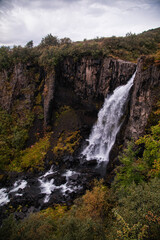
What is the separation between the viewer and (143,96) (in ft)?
53.4

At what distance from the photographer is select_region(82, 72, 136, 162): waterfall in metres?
21.5

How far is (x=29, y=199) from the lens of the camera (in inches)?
712

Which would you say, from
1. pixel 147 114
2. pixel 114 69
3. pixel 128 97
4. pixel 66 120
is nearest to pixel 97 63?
pixel 114 69

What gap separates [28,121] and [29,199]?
641 inches

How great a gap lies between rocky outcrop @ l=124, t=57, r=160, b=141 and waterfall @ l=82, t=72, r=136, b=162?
11.9 feet

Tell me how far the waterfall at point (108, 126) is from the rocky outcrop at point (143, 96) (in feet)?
11.9

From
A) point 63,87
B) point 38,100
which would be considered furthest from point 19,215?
point 63,87

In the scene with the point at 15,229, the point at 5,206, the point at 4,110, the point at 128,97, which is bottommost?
the point at 5,206

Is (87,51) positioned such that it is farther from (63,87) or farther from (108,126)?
(108,126)

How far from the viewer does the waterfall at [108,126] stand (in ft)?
70.4

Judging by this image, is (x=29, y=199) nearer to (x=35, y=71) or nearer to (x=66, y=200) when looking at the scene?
(x=66, y=200)

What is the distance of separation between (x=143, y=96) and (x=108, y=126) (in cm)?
843

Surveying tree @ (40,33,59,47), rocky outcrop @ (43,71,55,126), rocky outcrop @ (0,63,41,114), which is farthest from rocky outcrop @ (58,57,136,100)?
tree @ (40,33,59,47)

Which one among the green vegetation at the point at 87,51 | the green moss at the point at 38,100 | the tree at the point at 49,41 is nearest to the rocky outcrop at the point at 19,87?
the green moss at the point at 38,100
